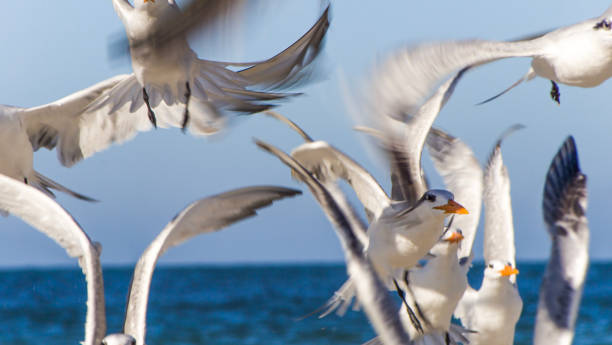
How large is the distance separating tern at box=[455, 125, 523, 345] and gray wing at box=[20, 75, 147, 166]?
6.52 ft

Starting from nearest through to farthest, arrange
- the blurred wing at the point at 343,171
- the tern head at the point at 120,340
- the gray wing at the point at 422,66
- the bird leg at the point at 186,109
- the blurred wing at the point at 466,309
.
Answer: the tern head at the point at 120,340 < the gray wing at the point at 422,66 < the blurred wing at the point at 343,171 < the bird leg at the point at 186,109 < the blurred wing at the point at 466,309

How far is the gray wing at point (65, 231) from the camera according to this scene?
375cm

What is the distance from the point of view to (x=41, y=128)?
17.1ft

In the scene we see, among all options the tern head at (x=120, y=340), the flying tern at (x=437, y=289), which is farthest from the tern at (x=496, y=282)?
the tern head at (x=120, y=340)

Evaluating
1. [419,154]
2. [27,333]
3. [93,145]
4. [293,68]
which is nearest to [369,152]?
[419,154]

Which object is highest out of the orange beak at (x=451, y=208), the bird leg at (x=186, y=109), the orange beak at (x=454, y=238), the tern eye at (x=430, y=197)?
the bird leg at (x=186, y=109)

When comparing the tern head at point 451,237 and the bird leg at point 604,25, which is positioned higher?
the bird leg at point 604,25

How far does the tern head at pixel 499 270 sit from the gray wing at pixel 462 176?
306 mm

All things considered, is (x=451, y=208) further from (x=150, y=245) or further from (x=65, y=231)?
(x=65, y=231)

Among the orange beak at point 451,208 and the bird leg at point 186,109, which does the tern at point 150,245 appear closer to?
the bird leg at point 186,109

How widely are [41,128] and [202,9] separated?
91.7 inches

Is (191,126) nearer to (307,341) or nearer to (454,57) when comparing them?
(454,57)

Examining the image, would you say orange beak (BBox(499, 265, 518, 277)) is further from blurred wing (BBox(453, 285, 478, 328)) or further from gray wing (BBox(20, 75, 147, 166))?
gray wing (BBox(20, 75, 147, 166))

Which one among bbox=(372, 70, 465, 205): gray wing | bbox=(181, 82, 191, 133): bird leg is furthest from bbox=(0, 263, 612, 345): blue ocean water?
bbox=(372, 70, 465, 205): gray wing
